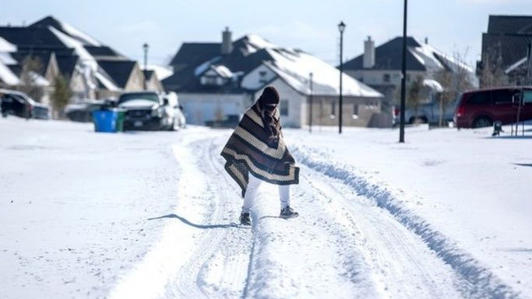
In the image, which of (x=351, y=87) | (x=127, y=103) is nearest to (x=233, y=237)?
(x=127, y=103)

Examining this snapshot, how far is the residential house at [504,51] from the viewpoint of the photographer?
145 ft

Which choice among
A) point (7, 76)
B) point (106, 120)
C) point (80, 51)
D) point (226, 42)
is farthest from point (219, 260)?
point (226, 42)

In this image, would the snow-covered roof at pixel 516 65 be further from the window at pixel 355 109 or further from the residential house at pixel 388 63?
the residential house at pixel 388 63

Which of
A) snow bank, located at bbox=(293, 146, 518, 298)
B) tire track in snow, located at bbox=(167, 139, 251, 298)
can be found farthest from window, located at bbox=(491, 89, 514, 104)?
tire track in snow, located at bbox=(167, 139, 251, 298)

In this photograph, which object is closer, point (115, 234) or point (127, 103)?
point (115, 234)

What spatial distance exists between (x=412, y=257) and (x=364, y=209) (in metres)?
3.37

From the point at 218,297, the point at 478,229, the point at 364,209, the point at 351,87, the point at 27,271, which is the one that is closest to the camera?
A: the point at 218,297

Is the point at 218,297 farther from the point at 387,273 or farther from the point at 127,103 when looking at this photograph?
the point at 127,103

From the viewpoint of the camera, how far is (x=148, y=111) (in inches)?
1414

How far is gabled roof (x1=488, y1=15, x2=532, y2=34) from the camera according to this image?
4307 centimetres

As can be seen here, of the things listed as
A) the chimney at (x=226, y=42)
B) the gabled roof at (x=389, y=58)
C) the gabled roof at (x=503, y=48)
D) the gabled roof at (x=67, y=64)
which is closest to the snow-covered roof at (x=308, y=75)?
the gabled roof at (x=389, y=58)

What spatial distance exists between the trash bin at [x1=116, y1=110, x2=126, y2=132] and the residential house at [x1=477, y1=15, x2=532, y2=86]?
18771mm

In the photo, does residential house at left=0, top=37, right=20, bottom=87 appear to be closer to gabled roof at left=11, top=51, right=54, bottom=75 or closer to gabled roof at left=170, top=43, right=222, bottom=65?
gabled roof at left=11, top=51, right=54, bottom=75

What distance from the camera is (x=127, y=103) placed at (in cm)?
3681
